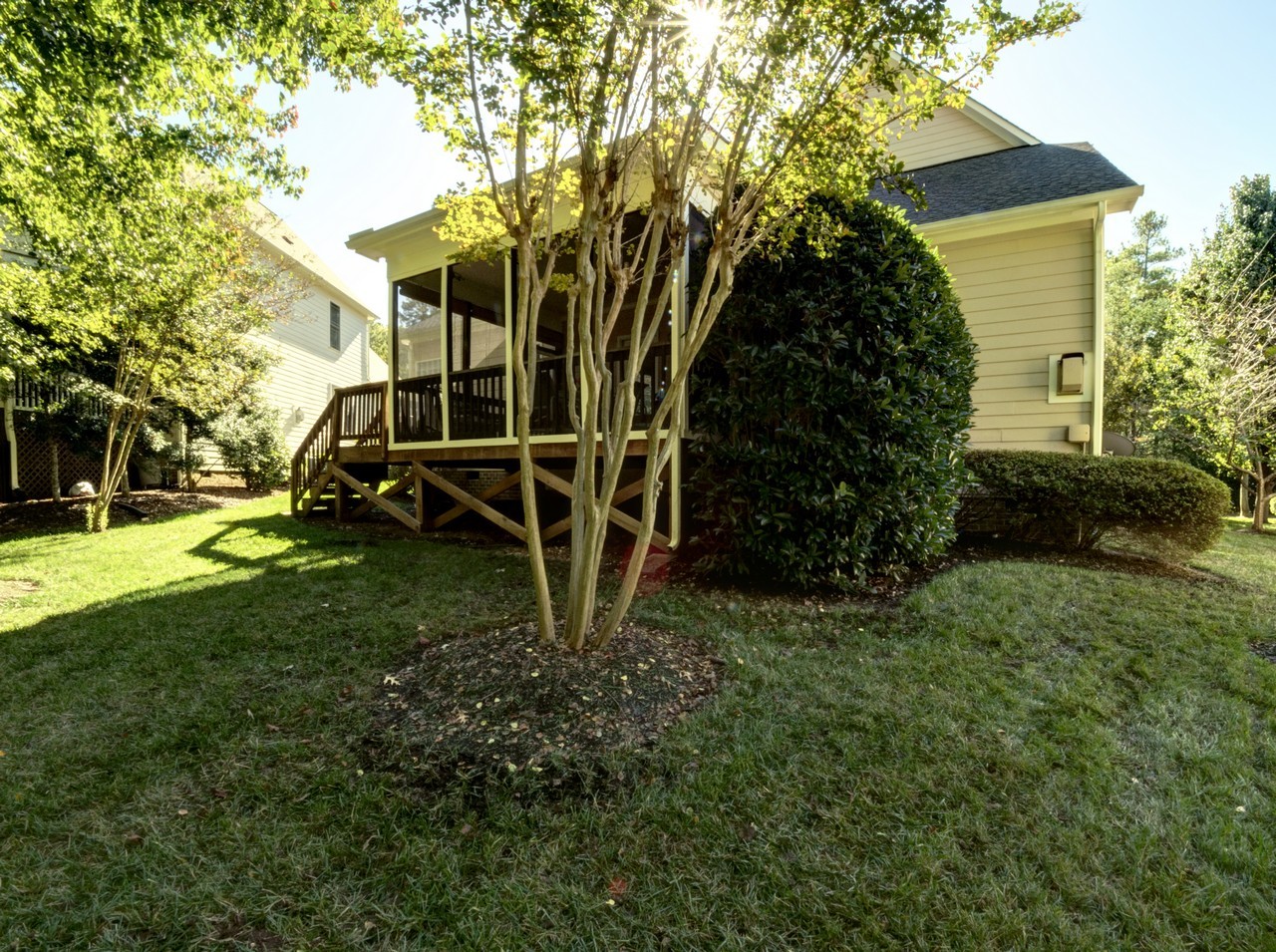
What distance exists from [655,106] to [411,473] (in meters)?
6.37

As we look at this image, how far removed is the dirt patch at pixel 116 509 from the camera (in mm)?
8297

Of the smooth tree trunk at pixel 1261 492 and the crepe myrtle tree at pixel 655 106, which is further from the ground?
the crepe myrtle tree at pixel 655 106

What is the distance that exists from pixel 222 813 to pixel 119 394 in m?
8.66

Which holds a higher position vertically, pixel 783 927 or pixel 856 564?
pixel 856 564

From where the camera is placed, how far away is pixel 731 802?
6.82ft

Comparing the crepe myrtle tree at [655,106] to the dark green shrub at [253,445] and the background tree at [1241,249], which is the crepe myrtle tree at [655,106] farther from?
the background tree at [1241,249]

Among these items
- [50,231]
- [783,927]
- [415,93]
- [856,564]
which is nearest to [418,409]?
[50,231]

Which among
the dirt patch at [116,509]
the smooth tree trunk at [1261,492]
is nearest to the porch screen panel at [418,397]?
the dirt patch at [116,509]

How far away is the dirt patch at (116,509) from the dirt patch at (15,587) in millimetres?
3375

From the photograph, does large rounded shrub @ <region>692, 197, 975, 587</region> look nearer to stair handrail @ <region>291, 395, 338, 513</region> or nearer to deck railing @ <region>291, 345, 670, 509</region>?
deck railing @ <region>291, 345, 670, 509</region>

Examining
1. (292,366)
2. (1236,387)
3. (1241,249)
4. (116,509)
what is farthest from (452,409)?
(1241,249)

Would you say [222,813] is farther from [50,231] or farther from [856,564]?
[50,231]

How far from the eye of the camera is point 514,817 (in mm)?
2010

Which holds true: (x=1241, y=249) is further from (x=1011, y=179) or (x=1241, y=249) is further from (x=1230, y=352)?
(x=1011, y=179)
